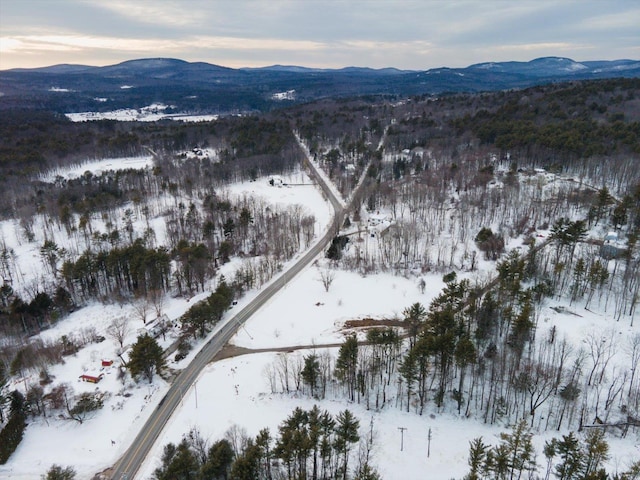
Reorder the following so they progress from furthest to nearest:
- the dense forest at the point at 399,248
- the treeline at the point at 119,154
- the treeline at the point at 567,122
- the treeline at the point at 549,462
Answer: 1. the treeline at the point at 119,154
2. the treeline at the point at 567,122
3. the dense forest at the point at 399,248
4. the treeline at the point at 549,462

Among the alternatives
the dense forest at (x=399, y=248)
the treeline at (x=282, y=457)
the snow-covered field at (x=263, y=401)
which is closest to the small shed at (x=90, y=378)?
the snow-covered field at (x=263, y=401)

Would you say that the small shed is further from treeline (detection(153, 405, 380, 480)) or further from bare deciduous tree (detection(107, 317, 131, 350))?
treeline (detection(153, 405, 380, 480))

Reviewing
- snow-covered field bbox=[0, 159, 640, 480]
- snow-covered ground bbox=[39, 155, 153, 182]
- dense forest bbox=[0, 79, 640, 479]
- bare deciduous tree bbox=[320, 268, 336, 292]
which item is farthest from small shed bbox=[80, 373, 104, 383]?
snow-covered ground bbox=[39, 155, 153, 182]

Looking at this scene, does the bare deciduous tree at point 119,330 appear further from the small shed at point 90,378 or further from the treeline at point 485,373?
the treeline at point 485,373

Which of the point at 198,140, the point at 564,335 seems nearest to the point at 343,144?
the point at 198,140

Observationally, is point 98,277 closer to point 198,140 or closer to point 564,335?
point 564,335

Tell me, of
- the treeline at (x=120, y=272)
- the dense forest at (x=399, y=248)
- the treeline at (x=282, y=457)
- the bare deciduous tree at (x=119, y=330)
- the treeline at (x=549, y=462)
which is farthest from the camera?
the treeline at (x=120, y=272)

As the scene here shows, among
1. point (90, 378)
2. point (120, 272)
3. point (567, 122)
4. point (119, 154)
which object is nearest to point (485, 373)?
point (90, 378)
